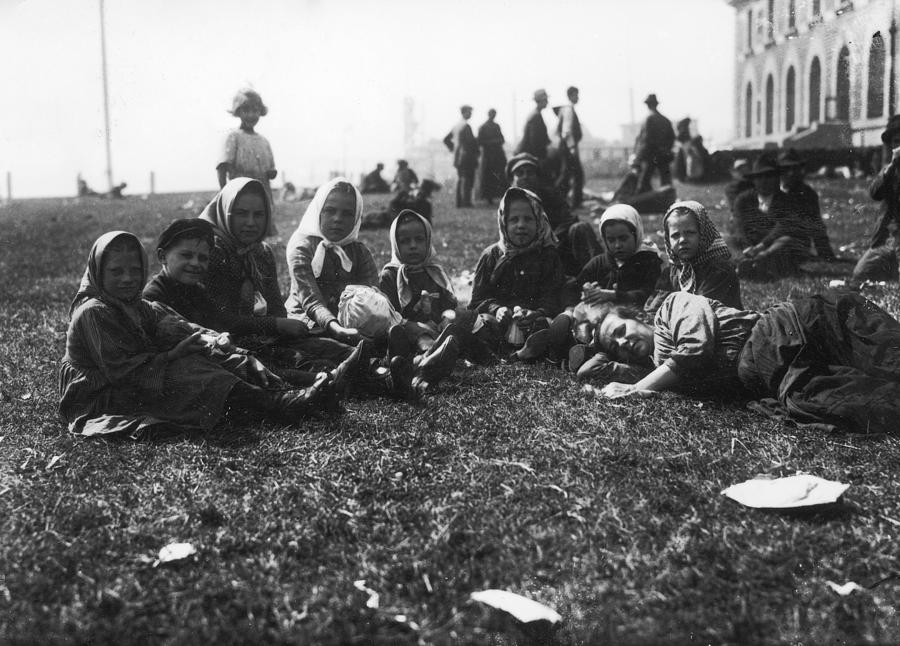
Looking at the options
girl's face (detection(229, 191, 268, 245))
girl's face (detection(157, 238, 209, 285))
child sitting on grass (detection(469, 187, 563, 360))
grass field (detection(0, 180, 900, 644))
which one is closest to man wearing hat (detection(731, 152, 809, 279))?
child sitting on grass (detection(469, 187, 563, 360))

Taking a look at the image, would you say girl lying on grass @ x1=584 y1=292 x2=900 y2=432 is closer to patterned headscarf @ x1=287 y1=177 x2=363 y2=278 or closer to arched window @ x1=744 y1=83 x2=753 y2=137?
patterned headscarf @ x1=287 y1=177 x2=363 y2=278

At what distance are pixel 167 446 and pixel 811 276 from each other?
24.0ft

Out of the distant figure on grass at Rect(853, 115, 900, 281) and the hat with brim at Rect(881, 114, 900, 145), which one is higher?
the hat with brim at Rect(881, 114, 900, 145)

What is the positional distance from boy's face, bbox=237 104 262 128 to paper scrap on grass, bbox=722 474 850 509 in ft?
26.6

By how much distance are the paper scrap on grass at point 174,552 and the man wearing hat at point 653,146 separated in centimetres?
1441

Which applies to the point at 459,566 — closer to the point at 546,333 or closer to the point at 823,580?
the point at 823,580

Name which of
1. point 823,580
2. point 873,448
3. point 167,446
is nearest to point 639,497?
point 823,580

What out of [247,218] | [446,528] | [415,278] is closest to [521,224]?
[415,278]

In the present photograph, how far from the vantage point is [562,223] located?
826 cm

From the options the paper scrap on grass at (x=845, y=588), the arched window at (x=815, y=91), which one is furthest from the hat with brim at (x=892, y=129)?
the arched window at (x=815, y=91)

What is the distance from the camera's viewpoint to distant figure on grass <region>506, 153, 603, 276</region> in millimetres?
7102

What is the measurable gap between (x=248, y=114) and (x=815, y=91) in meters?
28.2

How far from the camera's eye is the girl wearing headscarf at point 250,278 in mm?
5129

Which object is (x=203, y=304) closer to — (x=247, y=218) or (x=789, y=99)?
(x=247, y=218)
